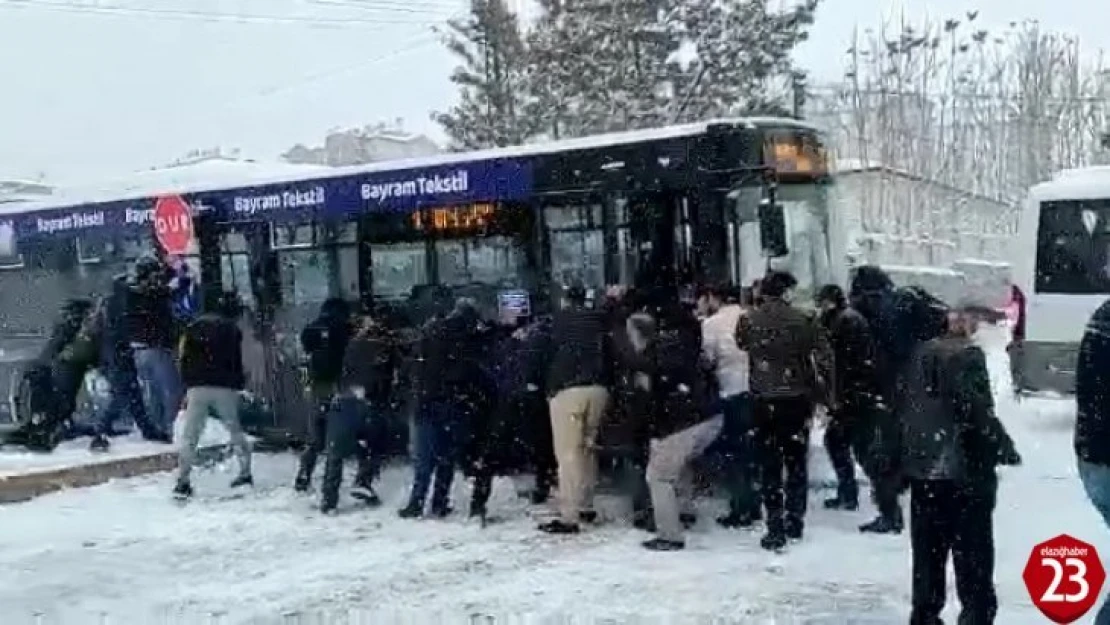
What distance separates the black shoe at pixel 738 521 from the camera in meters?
10.1

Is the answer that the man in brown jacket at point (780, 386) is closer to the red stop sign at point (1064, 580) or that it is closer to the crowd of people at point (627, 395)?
the crowd of people at point (627, 395)

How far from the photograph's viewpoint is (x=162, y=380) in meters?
13.9

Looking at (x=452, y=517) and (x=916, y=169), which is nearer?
(x=452, y=517)

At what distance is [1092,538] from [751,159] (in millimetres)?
4065

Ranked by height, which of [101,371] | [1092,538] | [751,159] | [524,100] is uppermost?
[524,100]

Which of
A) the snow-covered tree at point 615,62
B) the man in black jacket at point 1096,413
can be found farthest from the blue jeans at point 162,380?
the snow-covered tree at point 615,62

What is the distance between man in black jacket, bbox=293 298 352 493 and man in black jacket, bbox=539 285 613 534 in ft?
7.47

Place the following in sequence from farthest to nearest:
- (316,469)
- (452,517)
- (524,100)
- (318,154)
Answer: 1. (318,154)
2. (524,100)
3. (316,469)
4. (452,517)

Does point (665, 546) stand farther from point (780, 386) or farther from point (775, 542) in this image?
point (780, 386)

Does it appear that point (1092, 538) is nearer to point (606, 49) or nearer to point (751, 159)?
point (751, 159)

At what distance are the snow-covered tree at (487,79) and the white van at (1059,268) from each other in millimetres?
16600

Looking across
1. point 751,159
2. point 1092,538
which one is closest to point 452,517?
point 751,159

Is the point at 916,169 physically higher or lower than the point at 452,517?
higher

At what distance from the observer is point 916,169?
48.7 m
